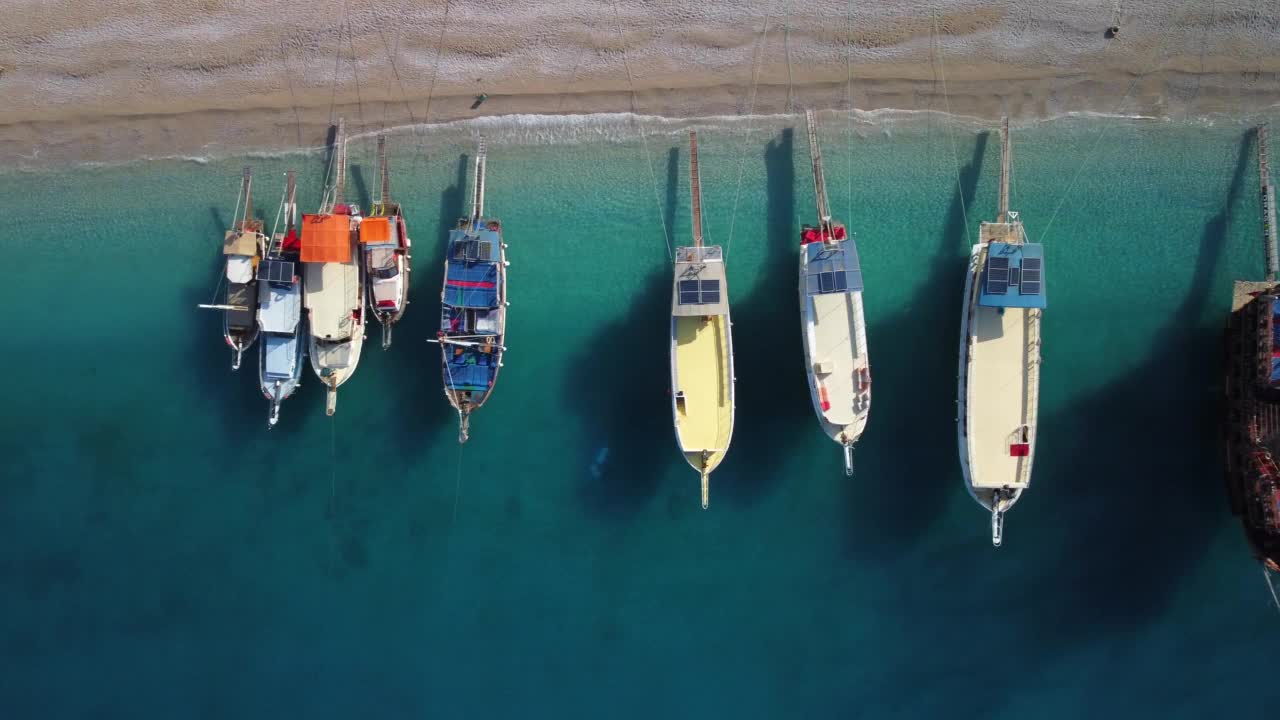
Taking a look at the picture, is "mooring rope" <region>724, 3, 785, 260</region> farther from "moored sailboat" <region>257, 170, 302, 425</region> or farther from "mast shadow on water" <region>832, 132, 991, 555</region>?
"moored sailboat" <region>257, 170, 302, 425</region>

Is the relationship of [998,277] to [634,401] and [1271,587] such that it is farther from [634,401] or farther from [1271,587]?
[1271,587]

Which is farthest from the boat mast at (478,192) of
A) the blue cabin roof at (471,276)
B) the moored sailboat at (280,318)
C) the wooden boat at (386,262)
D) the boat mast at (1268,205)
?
the boat mast at (1268,205)

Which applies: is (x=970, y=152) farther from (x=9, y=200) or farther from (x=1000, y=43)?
(x=9, y=200)

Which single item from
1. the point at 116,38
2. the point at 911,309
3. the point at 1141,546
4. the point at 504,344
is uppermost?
the point at 116,38

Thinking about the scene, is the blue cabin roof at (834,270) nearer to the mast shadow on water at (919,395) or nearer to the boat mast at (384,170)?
the mast shadow on water at (919,395)

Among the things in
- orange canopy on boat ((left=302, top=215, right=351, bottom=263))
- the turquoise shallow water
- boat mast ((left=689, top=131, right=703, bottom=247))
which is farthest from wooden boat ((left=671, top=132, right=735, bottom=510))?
orange canopy on boat ((left=302, top=215, right=351, bottom=263))

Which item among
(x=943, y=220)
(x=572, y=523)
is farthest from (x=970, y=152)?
(x=572, y=523)
